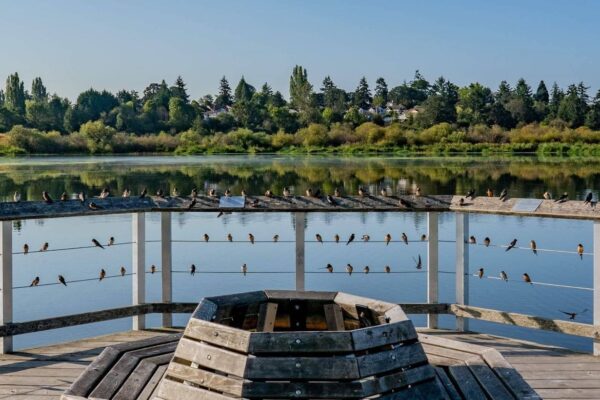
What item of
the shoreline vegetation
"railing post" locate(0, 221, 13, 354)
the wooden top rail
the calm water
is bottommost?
the calm water

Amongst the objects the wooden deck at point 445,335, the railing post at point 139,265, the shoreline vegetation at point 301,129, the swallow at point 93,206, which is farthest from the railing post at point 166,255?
the shoreline vegetation at point 301,129

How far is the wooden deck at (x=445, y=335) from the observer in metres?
5.49

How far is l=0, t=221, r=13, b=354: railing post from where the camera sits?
6.64 metres

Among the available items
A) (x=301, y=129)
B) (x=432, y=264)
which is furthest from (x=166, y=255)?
(x=301, y=129)

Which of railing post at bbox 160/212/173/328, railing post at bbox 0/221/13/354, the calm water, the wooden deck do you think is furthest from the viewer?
the calm water

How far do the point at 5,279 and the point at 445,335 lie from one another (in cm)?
394

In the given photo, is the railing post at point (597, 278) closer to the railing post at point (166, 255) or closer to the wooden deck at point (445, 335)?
the wooden deck at point (445, 335)

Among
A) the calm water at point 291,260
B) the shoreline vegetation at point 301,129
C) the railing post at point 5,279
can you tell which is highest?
the shoreline vegetation at point 301,129

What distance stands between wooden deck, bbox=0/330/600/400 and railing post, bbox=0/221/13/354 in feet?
0.60

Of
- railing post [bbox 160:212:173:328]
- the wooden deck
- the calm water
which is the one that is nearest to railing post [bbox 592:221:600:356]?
the wooden deck

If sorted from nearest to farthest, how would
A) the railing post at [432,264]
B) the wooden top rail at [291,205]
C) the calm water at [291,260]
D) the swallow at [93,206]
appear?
the wooden top rail at [291,205], the swallow at [93,206], the railing post at [432,264], the calm water at [291,260]

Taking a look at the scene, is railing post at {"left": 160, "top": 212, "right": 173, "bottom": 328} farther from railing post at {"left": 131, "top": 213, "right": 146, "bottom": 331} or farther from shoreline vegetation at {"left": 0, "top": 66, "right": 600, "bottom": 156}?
shoreline vegetation at {"left": 0, "top": 66, "right": 600, "bottom": 156}

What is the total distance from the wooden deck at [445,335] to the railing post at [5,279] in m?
0.18

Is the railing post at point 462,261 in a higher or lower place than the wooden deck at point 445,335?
higher
